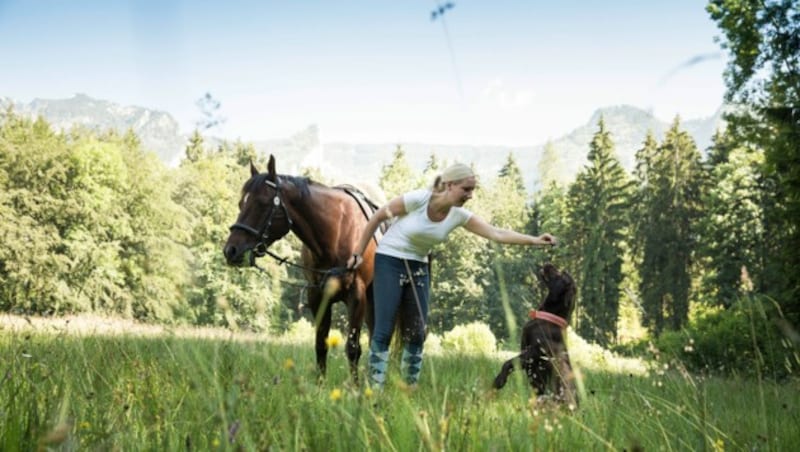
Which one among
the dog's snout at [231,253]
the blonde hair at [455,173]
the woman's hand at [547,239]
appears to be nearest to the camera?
the woman's hand at [547,239]

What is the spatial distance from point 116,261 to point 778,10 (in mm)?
33677

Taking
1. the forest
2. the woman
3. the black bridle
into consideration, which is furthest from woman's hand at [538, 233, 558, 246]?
the forest

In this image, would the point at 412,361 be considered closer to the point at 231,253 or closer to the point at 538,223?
the point at 231,253

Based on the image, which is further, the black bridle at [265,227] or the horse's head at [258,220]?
the black bridle at [265,227]

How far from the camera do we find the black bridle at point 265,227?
6309mm

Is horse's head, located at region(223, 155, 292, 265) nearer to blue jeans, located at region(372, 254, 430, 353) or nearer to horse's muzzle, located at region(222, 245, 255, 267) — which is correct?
horse's muzzle, located at region(222, 245, 255, 267)

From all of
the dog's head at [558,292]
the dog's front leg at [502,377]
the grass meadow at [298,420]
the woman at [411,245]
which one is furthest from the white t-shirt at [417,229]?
the grass meadow at [298,420]

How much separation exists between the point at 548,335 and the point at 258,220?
9.85 ft

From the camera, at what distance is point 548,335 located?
5461 mm

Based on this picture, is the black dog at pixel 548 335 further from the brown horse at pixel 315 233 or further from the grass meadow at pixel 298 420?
the brown horse at pixel 315 233

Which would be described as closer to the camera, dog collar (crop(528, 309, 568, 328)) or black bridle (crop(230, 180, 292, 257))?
dog collar (crop(528, 309, 568, 328))

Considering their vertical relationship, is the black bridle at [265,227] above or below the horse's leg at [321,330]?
above

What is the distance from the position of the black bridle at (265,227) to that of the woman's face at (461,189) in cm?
191

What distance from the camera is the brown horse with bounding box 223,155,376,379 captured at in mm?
6312
